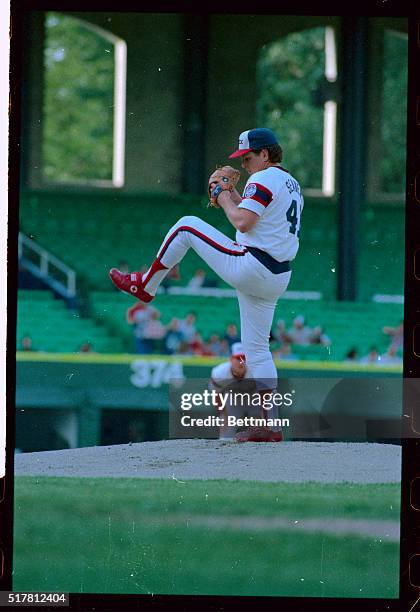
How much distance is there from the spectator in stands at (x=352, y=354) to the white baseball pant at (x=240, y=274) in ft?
1.22

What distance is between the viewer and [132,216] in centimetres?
459

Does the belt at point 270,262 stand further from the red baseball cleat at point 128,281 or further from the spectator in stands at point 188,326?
the spectator in stands at point 188,326

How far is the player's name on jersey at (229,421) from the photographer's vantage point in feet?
12.7

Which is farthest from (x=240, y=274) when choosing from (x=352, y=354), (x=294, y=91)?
(x=294, y=91)

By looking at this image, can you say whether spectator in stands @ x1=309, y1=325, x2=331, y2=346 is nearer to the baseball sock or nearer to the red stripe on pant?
the red stripe on pant

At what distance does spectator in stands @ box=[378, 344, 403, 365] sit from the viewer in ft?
12.7

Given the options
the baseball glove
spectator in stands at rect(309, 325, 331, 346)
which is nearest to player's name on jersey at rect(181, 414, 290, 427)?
spectator in stands at rect(309, 325, 331, 346)

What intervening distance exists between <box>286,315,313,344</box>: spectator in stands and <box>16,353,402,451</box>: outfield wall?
121mm

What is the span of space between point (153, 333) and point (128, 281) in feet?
2.35

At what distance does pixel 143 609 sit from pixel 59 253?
1617 millimetres

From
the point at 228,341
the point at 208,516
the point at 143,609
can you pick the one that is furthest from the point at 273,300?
the point at 143,609

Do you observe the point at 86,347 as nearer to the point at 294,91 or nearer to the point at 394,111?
the point at 394,111

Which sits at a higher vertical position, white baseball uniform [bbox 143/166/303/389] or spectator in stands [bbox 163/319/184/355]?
white baseball uniform [bbox 143/166/303/389]

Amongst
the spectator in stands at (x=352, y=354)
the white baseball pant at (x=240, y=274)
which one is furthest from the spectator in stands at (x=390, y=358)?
the white baseball pant at (x=240, y=274)
